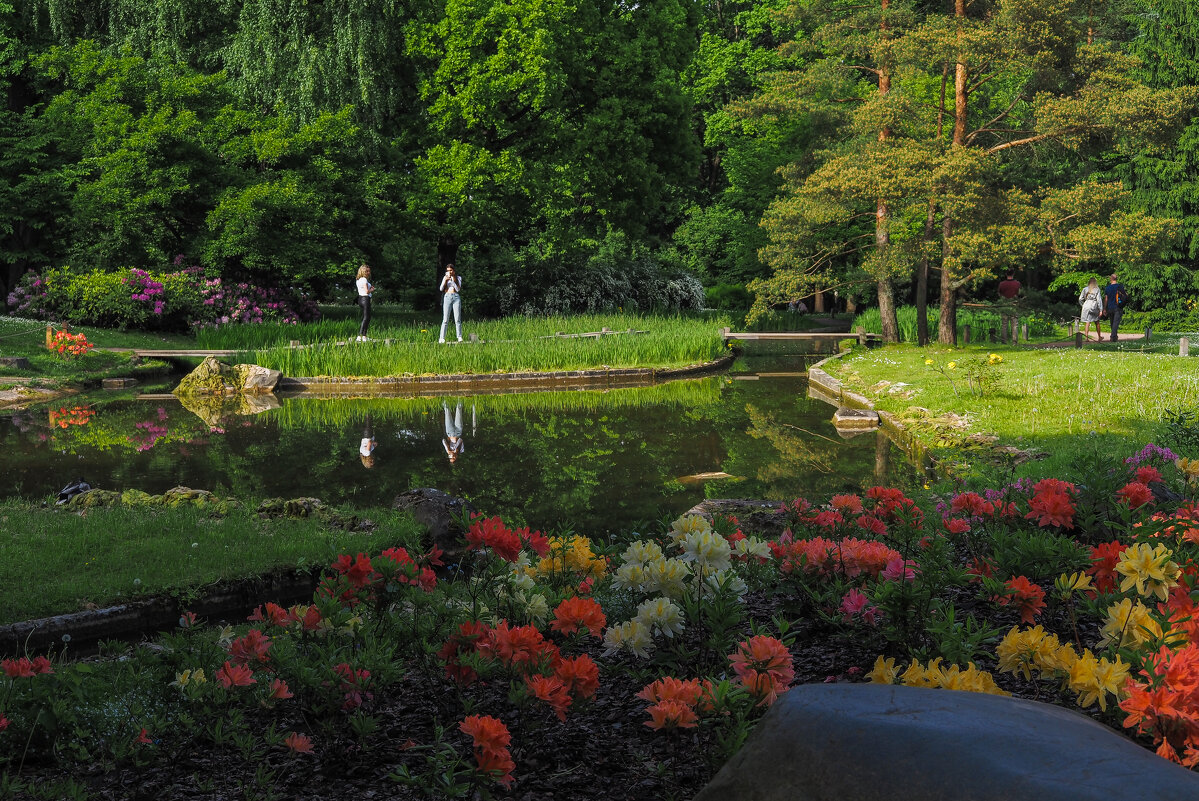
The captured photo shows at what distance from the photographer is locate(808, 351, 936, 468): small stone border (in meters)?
10.6

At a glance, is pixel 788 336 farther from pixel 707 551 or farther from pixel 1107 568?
pixel 707 551

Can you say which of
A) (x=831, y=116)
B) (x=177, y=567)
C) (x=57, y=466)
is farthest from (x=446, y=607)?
(x=831, y=116)

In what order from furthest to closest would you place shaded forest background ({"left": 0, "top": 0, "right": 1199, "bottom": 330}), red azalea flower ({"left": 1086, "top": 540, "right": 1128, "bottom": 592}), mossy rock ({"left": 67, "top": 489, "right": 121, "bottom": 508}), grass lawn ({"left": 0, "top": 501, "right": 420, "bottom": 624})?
shaded forest background ({"left": 0, "top": 0, "right": 1199, "bottom": 330}) → mossy rock ({"left": 67, "top": 489, "right": 121, "bottom": 508}) → grass lawn ({"left": 0, "top": 501, "right": 420, "bottom": 624}) → red azalea flower ({"left": 1086, "top": 540, "right": 1128, "bottom": 592})

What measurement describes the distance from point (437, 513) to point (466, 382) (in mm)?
11050

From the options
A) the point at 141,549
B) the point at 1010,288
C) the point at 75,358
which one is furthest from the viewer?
the point at 1010,288

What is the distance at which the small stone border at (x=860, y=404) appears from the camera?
34.8 feet

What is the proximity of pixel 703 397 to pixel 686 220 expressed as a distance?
2593cm

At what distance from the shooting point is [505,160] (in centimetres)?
2605

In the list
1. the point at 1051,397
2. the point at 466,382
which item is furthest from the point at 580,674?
the point at 466,382

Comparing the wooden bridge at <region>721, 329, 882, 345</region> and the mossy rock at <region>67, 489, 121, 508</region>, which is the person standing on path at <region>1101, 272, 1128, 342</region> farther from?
the mossy rock at <region>67, 489, 121, 508</region>

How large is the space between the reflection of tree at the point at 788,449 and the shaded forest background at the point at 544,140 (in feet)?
22.1

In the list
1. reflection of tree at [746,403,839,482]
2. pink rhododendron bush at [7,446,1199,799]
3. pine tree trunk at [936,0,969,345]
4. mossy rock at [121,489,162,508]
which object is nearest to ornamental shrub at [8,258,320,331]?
reflection of tree at [746,403,839,482]

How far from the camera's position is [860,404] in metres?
14.7

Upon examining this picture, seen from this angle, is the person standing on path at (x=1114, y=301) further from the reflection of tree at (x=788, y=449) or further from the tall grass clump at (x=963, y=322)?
the reflection of tree at (x=788, y=449)
